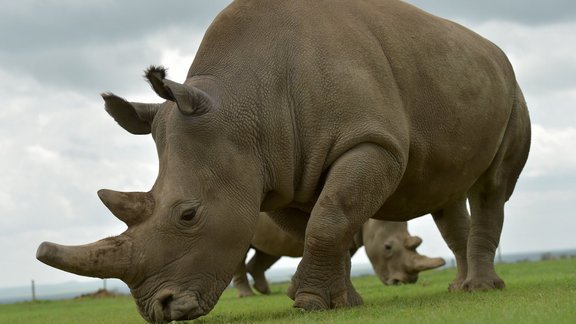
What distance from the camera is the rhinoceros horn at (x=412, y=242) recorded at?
1543 cm

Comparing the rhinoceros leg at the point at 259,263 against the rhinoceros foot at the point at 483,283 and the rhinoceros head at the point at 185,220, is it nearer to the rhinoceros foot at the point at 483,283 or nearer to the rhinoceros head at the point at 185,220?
the rhinoceros foot at the point at 483,283

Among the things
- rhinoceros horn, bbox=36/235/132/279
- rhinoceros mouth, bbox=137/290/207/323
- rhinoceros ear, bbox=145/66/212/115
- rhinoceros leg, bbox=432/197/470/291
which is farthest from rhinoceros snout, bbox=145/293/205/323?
rhinoceros leg, bbox=432/197/470/291

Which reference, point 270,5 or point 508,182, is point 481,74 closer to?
point 508,182

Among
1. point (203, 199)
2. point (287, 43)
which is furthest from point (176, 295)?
point (287, 43)

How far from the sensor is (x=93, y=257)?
6.33 meters

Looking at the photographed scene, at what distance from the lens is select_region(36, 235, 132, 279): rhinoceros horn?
6148 mm

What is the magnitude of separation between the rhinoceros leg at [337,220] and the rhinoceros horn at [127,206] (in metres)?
1.21

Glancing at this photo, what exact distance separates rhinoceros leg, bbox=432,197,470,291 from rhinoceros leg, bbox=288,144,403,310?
3.34 metres

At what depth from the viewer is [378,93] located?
7297 millimetres

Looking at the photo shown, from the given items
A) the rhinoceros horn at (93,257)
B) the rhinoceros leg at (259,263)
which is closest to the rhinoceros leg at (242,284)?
the rhinoceros leg at (259,263)

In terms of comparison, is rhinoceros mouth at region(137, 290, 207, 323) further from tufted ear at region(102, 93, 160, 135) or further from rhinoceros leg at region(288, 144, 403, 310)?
tufted ear at region(102, 93, 160, 135)

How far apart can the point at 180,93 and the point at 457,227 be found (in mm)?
4671

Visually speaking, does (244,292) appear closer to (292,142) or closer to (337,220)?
(292,142)

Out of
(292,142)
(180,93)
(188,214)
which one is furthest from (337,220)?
(180,93)
